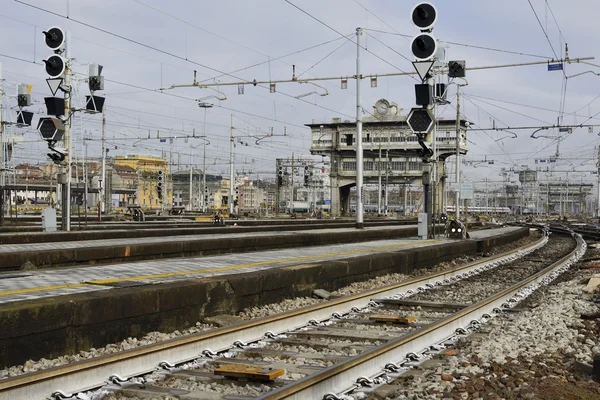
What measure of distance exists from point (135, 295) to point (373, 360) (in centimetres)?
348

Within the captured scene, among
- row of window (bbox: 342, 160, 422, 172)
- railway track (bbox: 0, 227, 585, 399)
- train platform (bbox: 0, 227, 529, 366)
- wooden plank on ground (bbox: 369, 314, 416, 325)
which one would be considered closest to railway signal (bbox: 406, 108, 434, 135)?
train platform (bbox: 0, 227, 529, 366)

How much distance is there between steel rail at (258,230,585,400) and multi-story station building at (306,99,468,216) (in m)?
90.6

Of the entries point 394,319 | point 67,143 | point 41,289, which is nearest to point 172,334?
point 41,289

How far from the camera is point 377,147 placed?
103 m

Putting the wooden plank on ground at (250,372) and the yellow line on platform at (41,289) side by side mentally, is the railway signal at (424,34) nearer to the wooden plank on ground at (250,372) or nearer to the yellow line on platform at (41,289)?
the yellow line on platform at (41,289)

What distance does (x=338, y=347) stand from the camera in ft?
28.0

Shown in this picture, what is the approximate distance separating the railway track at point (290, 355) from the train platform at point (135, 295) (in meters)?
1.13

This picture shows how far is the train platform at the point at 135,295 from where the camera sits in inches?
301

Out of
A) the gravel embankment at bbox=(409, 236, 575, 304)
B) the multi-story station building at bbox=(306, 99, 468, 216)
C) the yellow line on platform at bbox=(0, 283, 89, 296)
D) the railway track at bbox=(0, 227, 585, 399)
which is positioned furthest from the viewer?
the multi-story station building at bbox=(306, 99, 468, 216)

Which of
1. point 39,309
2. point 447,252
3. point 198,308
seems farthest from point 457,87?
point 39,309

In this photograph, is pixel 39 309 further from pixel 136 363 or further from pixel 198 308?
pixel 198 308

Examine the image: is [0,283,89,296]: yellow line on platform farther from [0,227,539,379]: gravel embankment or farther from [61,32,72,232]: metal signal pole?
[61,32,72,232]: metal signal pole

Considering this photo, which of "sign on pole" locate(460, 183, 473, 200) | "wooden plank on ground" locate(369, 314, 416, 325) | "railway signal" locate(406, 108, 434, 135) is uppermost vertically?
"railway signal" locate(406, 108, 434, 135)

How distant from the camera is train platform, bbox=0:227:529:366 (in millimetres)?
7641
